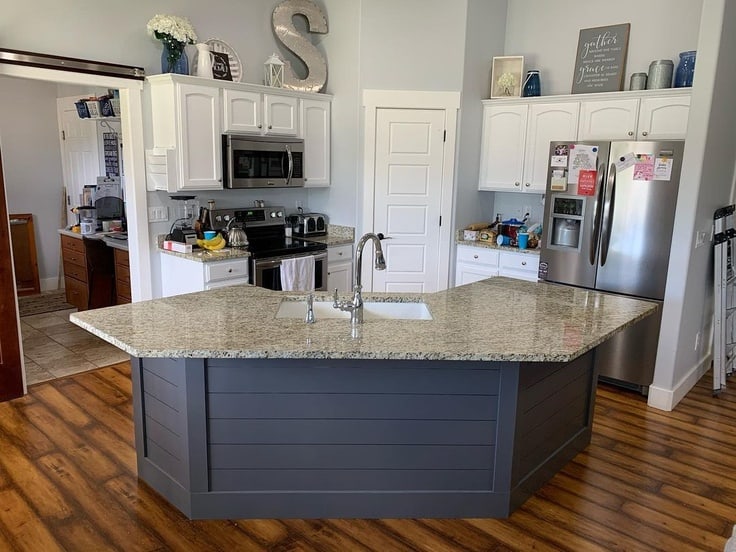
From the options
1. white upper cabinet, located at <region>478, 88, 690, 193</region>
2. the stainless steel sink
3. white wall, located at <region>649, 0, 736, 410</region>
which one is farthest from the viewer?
white upper cabinet, located at <region>478, 88, 690, 193</region>

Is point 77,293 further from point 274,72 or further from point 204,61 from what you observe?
point 274,72

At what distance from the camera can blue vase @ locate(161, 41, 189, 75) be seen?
4.20 meters

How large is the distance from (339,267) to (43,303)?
3451mm

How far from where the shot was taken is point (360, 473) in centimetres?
256

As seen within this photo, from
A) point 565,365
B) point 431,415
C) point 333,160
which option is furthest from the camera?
point 333,160

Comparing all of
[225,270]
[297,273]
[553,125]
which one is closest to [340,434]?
[225,270]

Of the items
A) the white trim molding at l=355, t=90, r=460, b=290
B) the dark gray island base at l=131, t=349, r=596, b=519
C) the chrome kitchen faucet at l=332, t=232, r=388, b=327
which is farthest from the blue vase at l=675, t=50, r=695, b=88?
the chrome kitchen faucet at l=332, t=232, r=388, b=327

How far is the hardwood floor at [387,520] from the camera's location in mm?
2459

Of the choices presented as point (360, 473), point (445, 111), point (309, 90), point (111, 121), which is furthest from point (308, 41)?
point (360, 473)

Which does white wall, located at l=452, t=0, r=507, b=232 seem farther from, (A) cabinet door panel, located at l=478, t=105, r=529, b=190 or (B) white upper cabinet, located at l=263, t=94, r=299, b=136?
(B) white upper cabinet, located at l=263, t=94, r=299, b=136

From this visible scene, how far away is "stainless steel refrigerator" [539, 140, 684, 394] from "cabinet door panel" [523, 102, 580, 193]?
0.43 meters

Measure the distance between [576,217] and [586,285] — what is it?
51cm

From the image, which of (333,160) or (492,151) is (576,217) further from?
(333,160)

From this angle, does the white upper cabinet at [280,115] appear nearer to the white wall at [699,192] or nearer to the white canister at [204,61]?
the white canister at [204,61]
